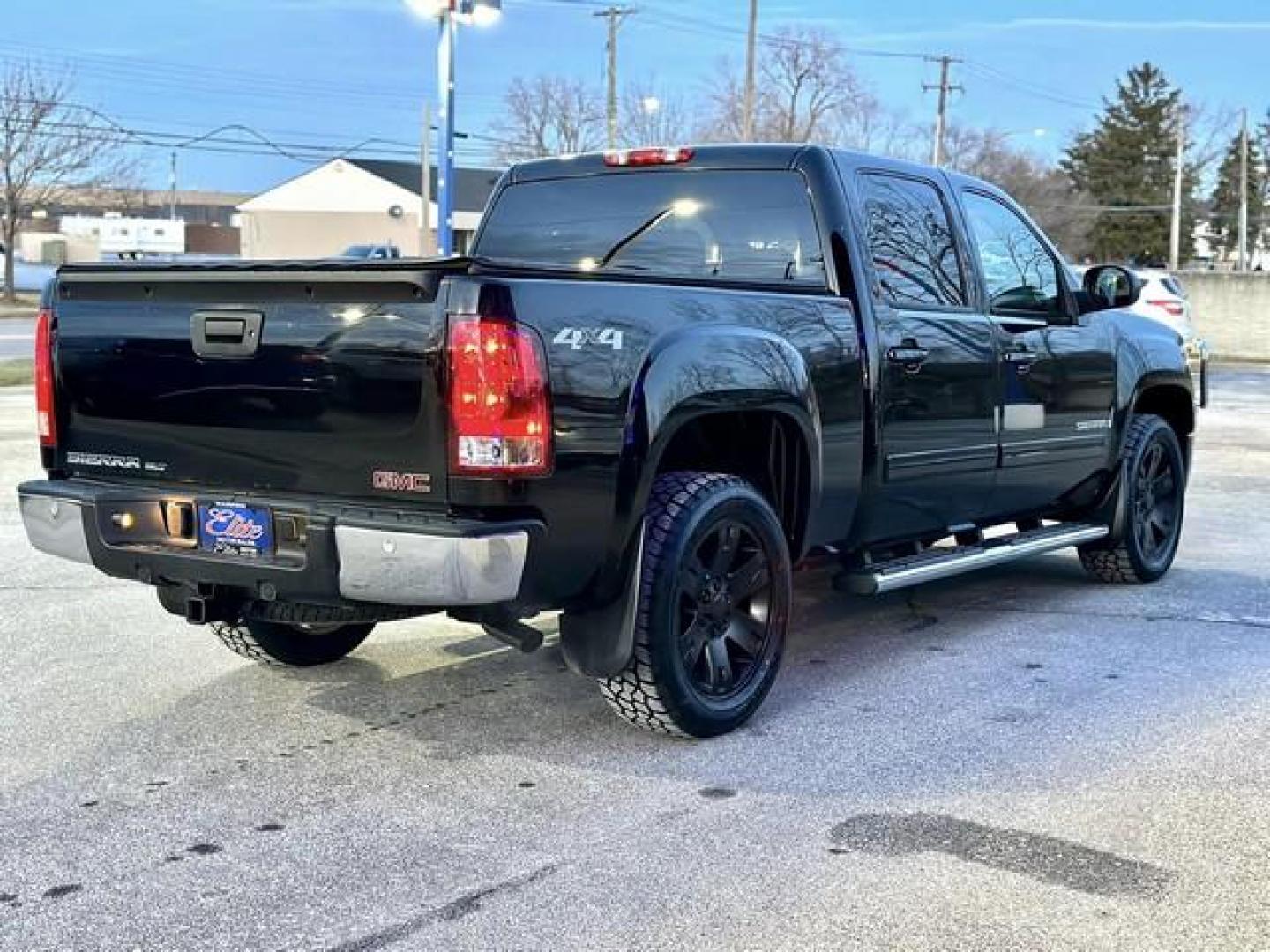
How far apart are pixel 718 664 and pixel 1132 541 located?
3318 millimetres

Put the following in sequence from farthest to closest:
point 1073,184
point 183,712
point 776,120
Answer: point 1073,184 < point 776,120 < point 183,712

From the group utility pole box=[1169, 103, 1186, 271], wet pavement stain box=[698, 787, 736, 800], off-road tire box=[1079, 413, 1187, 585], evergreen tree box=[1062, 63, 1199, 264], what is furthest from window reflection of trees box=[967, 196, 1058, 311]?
evergreen tree box=[1062, 63, 1199, 264]

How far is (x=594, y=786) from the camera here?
4.36 m

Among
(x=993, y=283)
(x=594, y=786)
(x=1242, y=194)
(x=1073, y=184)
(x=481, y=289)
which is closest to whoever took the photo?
(x=481, y=289)

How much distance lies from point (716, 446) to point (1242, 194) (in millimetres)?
70351

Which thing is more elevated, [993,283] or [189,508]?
[993,283]

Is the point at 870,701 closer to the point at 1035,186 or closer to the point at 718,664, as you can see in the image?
the point at 718,664

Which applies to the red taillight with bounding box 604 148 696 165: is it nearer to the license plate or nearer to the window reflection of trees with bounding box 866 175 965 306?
the window reflection of trees with bounding box 866 175 965 306

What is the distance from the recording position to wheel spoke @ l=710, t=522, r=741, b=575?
4.82 metres

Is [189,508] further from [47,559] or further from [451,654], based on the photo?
[47,559]

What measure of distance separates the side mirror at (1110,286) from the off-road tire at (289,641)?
3.79 meters

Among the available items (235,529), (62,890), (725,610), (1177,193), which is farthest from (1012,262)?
(1177,193)

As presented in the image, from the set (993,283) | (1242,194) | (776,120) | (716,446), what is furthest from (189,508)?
(1242,194)

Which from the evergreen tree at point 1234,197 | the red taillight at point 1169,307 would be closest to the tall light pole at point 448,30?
the red taillight at point 1169,307
